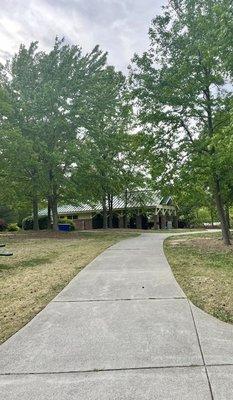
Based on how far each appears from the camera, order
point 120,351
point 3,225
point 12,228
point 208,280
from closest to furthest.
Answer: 1. point 120,351
2. point 208,280
3. point 12,228
4. point 3,225

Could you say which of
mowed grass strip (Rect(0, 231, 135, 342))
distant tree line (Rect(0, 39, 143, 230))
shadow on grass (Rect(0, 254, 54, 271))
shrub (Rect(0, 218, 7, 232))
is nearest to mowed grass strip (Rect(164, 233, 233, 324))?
mowed grass strip (Rect(0, 231, 135, 342))

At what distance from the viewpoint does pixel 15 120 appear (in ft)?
Result: 88.9

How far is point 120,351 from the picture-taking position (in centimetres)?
464

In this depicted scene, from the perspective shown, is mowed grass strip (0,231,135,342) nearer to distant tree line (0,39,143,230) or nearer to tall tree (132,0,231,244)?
tall tree (132,0,231,244)

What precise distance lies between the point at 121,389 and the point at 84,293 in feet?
12.5

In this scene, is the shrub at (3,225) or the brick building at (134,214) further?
the brick building at (134,214)

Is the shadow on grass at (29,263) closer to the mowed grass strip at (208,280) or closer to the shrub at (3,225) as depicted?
the mowed grass strip at (208,280)

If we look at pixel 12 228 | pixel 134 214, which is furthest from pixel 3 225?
pixel 134 214

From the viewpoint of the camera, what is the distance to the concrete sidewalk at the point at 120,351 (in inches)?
146

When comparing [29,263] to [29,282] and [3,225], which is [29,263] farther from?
[3,225]

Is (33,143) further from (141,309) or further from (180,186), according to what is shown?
(141,309)

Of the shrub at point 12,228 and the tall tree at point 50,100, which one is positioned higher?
the tall tree at point 50,100

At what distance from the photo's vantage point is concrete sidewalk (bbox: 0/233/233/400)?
3.72 meters

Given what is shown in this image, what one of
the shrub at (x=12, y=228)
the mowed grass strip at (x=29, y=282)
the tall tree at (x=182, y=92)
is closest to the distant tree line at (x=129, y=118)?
the tall tree at (x=182, y=92)
